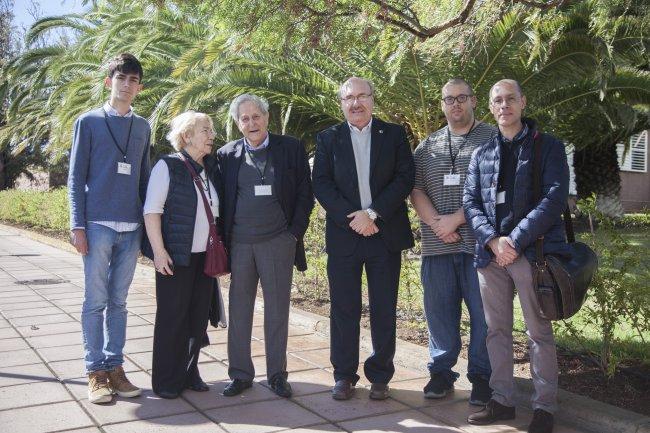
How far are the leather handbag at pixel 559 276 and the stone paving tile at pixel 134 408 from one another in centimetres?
226

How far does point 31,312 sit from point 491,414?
554 centimetres

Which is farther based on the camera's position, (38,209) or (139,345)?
(38,209)

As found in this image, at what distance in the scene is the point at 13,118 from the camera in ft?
78.0

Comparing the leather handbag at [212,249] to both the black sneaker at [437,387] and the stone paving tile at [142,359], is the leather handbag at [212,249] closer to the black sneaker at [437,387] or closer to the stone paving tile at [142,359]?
the stone paving tile at [142,359]

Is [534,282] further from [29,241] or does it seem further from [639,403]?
[29,241]

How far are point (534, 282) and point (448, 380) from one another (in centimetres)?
112

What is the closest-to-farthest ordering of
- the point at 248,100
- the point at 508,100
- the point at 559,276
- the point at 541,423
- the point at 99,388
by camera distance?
the point at 559,276, the point at 541,423, the point at 508,100, the point at 99,388, the point at 248,100

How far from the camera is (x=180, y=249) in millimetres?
4301

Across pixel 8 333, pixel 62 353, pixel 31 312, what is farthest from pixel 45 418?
pixel 31 312

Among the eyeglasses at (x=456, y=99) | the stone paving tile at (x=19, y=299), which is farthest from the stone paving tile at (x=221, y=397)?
the stone paving tile at (x=19, y=299)

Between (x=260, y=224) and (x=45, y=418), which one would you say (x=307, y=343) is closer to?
(x=260, y=224)

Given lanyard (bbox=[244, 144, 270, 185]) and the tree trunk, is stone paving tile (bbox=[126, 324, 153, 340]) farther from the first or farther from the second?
the tree trunk

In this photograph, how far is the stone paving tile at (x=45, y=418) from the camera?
12.4ft

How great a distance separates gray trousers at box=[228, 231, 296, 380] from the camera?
4500mm
